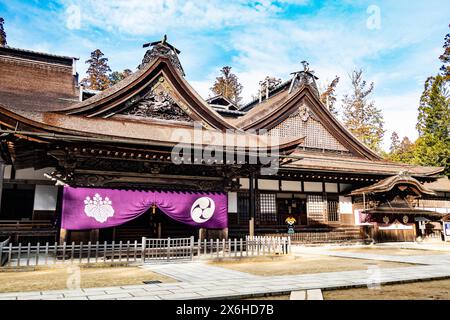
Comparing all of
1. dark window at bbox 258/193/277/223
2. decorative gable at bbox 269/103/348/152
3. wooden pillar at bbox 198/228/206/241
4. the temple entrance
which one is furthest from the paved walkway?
decorative gable at bbox 269/103/348/152

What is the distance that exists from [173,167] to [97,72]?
4021 cm

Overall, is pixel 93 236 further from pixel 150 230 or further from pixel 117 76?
pixel 117 76

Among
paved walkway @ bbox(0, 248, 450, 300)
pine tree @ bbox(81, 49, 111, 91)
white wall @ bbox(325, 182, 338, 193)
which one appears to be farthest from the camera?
pine tree @ bbox(81, 49, 111, 91)

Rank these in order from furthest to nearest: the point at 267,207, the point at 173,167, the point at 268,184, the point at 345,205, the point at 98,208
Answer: the point at 345,205 < the point at 268,184 < the point at 267,207 < the point at 173,167 < the point at 98,208

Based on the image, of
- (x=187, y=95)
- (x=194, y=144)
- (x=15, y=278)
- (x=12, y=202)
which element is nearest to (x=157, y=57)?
(x=187, y=95)

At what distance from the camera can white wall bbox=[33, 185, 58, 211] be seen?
14047mm

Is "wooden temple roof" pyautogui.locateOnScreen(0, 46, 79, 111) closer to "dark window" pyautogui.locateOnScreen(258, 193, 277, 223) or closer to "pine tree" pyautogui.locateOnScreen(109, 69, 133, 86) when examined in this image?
"dark window" pyautogui.locateOnScreen(258, 193, 277, 223)

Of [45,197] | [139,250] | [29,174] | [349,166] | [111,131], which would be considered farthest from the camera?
[349,166]

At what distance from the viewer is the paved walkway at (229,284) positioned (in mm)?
6168

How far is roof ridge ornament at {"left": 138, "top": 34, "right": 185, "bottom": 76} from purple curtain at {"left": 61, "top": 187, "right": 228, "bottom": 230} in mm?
6236

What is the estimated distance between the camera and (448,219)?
74.2 ft

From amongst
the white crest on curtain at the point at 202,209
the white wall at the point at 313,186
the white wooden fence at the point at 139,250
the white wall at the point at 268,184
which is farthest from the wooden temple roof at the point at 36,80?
the white wall at the point at 313,186

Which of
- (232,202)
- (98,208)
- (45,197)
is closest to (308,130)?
(232,202)

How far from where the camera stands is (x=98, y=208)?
12539mm
